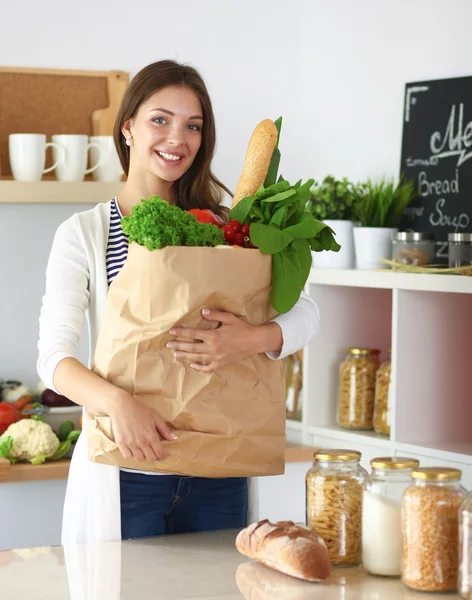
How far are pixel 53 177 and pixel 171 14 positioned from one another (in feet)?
1.91

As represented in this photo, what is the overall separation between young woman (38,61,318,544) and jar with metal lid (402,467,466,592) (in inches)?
14.8

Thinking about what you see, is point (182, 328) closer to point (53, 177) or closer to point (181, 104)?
point (181, 104)

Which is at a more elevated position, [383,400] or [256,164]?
[256,164]

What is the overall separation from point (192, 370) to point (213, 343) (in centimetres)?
5

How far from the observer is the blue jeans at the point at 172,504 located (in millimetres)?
1533

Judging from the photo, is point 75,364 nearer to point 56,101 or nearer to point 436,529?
point 436,529

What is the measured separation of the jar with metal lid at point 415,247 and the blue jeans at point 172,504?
1039 mm

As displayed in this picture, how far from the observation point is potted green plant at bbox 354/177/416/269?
259 cm

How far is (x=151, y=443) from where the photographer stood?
1.32 metres

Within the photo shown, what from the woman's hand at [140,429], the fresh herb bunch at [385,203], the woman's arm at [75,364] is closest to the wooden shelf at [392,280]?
the fresh herb bunch at [385,203]

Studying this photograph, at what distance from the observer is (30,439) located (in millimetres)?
2465

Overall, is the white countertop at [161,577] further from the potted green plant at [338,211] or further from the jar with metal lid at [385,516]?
the potted green plant at [338,211]

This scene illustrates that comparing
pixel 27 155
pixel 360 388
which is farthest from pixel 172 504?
pixel 27 155

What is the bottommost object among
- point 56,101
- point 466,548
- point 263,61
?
point 466,548
